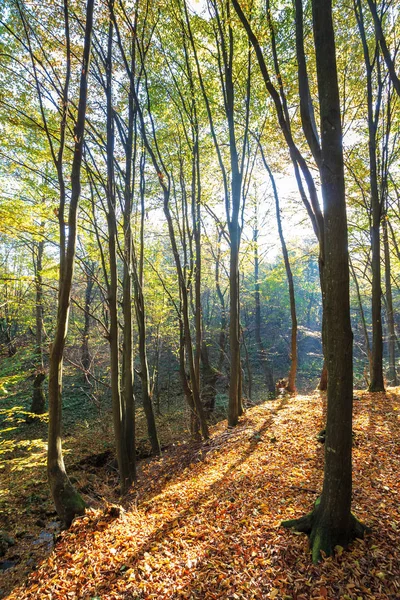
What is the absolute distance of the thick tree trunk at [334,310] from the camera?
2350mm

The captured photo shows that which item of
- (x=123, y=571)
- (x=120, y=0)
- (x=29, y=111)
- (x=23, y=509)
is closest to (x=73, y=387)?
(x=23, y=509)

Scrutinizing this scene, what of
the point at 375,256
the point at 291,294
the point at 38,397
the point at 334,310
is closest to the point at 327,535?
the point at 334,310

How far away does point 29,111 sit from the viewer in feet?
19.5

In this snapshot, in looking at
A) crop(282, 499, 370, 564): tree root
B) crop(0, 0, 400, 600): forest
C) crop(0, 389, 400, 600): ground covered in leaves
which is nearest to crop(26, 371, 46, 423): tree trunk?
crop(0, 0, 400, 600): forest

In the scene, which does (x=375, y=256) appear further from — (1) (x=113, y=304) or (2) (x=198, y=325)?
(1) (x=113, y=304)

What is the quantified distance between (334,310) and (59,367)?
13.0ft

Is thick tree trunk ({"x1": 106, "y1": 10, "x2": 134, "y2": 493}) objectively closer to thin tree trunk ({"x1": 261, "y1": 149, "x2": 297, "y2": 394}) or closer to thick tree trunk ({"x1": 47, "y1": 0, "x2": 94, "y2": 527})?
thick tree trunk ({"x1": 47, "y1": 0, "x2": 94, "y2": 527})

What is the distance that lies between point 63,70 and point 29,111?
1.16 m

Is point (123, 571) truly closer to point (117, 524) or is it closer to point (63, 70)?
point (117, 524)

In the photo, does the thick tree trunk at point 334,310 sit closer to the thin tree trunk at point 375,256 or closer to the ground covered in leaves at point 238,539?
the ground covered in leaves at point 238,539

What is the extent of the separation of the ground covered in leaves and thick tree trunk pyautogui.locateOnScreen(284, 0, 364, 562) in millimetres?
225

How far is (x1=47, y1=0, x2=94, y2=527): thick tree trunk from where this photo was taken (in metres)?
4.06

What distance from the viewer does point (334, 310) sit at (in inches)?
93.4

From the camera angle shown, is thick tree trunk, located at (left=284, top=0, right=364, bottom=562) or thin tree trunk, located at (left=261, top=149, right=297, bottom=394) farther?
thin tree trunk, located at (left=261, top=149, right=297, bottom=394)
